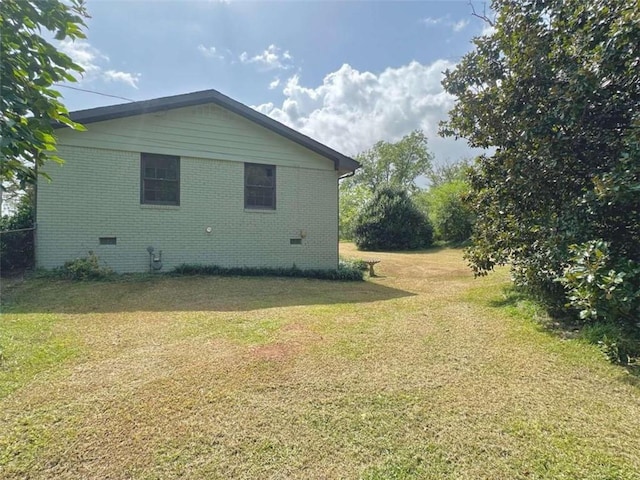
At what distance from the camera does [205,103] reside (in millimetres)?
9703

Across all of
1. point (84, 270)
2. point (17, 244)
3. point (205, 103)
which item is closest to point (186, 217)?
point (84, 270)

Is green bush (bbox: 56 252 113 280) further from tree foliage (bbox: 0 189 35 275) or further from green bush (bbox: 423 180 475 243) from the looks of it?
green bush (bbox: 423 180 475 243)

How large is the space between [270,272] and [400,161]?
36036mm

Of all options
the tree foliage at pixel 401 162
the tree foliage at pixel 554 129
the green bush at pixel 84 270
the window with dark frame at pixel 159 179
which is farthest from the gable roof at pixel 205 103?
the tree foliage at pixel 401 162

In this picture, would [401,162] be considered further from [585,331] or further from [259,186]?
[585,331]

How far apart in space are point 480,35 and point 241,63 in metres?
8.64

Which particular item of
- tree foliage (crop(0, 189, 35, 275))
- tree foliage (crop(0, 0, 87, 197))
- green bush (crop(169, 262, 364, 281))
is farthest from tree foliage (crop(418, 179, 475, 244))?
tree foliage (crop(0, 0, 87, 197))

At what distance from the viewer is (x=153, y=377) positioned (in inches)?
127

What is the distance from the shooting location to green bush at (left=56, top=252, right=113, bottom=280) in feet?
25.7

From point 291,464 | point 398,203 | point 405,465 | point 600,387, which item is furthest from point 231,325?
point 398,203

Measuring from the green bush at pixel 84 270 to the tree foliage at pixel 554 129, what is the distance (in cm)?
825

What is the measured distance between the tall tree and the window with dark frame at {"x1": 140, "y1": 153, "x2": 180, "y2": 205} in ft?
111

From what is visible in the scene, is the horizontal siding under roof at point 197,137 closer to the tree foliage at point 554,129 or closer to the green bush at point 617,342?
the tree foliage at point 554,129

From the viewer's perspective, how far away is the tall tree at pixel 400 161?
42312 mm
